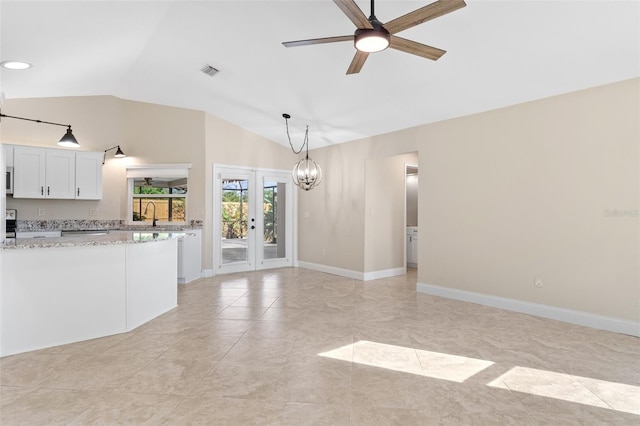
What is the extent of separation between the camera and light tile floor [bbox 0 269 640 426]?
6.98ft

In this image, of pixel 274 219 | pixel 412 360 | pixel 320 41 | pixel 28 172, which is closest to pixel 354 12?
pixel 320 41

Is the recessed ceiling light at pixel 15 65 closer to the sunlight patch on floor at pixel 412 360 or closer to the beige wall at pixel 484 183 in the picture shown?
the beige wall at pixel 484 183

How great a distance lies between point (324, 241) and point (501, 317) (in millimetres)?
3790

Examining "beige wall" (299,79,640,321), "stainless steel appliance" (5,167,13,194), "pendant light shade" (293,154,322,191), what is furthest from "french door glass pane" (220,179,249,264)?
"stainless steel appliance" (5,167,13,194)

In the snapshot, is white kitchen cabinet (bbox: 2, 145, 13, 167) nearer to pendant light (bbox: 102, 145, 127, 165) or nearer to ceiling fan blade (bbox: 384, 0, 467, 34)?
pendant light (bbox: 102, 145, 127, 165)

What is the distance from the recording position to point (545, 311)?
4.10m

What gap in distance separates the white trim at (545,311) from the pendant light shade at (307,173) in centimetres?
294

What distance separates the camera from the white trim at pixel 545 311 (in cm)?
358

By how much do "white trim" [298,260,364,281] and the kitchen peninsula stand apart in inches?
142

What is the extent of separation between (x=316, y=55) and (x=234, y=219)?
3.90 m

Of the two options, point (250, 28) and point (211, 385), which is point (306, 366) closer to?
point (211, 385)

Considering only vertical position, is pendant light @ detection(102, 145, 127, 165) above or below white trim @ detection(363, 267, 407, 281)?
above

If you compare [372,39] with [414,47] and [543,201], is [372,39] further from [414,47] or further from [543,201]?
[543,201]

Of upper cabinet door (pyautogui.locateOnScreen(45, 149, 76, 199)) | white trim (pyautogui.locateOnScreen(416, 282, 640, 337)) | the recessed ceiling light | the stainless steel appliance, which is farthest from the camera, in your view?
upper cabinet door (pyautogui.locateOnScreen(45, 149, 76, 199))
